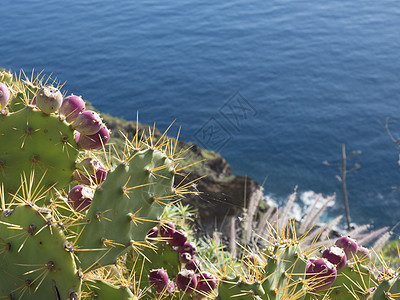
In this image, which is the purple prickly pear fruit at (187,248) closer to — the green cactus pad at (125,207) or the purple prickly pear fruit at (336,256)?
the green cactus pad at (125,207)

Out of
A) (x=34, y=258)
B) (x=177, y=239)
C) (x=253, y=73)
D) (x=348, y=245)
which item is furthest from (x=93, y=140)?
(x=253, y=73)

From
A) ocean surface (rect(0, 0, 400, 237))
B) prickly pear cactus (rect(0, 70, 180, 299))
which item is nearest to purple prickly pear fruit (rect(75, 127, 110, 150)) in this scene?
prickly pear cactus (rect(0, 70, 180, 299))

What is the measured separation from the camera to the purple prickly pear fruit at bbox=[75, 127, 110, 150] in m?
2.33

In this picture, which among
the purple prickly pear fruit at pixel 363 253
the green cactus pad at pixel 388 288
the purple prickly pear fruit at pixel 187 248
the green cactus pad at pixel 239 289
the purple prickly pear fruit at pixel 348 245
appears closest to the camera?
the green cactus pad at pixel 239 289

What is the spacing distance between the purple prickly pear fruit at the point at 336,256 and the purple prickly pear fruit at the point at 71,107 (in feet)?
4.86

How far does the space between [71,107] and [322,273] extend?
1.49m

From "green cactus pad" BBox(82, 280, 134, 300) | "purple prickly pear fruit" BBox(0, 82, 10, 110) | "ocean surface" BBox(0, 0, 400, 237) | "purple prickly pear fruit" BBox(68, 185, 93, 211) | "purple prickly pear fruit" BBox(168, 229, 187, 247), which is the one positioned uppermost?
"purple prickly pear fruit" BBox(0, 82, 10, 110)

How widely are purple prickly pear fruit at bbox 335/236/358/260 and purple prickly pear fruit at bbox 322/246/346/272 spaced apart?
0.10 m

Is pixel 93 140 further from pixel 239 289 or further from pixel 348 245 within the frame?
pixel 348 245

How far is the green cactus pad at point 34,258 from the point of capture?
5.86 feet

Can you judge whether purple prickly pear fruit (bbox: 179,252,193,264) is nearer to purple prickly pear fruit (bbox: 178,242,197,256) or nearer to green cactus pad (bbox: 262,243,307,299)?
purple prickly pear fruit (bbox: 178,242,197,256)

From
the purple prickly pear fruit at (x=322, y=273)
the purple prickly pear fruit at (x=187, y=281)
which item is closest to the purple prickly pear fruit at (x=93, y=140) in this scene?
the purple prickly pear fruit at (x=187, y=281)

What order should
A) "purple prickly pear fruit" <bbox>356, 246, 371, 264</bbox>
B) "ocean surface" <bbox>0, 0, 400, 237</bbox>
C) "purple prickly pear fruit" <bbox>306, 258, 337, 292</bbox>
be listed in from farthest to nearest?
"ocean surface" <bbox>0, 0, 400, 237</bbox> → "purple prickly pear fruit" <bbox>356, 246, 371, 264</bbox> → "purple prickly pear fruit" <bbox>306, 258, 337, 292</bbox>

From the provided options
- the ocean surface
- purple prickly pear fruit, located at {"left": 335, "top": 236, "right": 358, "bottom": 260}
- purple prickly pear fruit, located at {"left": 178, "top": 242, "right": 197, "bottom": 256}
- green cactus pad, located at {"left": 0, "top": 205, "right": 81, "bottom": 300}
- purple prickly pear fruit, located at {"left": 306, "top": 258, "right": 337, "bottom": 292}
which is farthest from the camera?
the ocean surface
